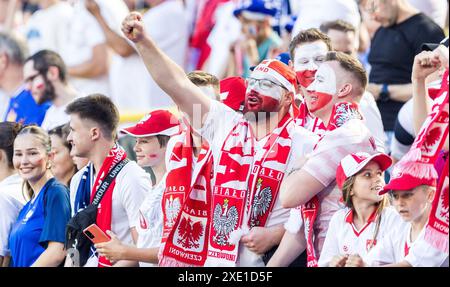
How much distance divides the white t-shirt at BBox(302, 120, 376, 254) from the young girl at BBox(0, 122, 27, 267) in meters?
2.49

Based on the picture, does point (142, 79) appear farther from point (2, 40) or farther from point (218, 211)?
point (218, 211)

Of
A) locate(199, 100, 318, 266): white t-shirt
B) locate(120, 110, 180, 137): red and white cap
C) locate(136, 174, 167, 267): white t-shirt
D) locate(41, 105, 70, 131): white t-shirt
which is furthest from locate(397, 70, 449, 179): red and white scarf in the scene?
locate(41, 105, 70, 131): white t-shirt

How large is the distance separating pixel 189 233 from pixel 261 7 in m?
4.49

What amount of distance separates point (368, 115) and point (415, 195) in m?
1.78

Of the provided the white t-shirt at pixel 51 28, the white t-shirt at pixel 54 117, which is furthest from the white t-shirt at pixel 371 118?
the white t-shirt at pixel 51 28

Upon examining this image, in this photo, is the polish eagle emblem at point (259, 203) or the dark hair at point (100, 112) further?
the dark hair at point (100, 112)

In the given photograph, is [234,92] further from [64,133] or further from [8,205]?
[8,205]

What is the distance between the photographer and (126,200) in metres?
8.34

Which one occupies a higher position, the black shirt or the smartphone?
the black shirt

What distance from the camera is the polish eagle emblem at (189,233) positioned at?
7.74 m

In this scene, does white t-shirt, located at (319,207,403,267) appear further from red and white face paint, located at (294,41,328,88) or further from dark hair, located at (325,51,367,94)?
red and white face paint, located at (294,41,328,88)

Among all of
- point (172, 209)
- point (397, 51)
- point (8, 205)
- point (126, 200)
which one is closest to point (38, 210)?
point (8, 205)

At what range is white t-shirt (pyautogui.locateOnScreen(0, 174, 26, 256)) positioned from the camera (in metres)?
8.99

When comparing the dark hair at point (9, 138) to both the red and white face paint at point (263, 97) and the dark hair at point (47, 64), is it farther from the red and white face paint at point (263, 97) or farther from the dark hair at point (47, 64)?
the red and white face paint at point (263, 97)
